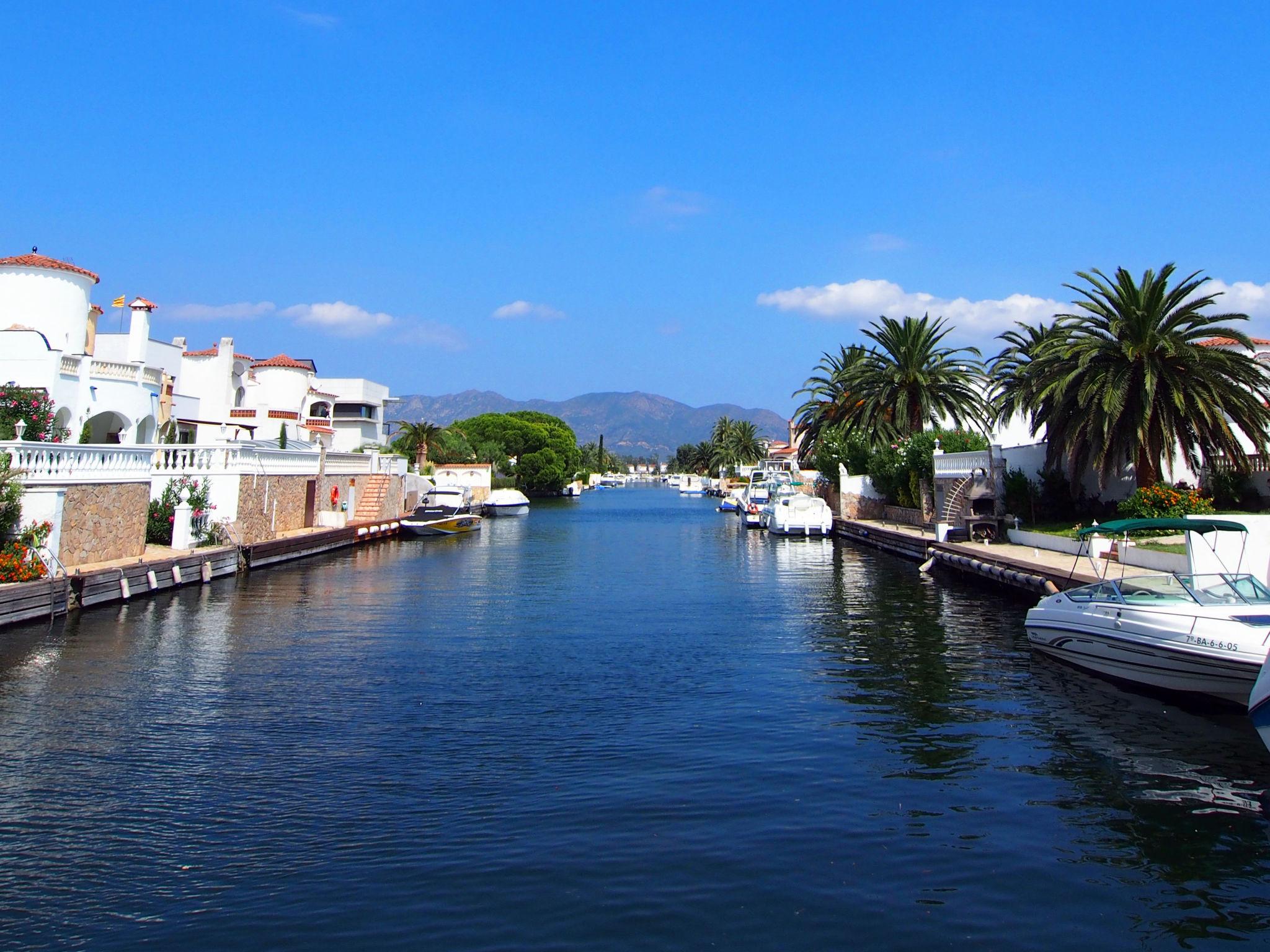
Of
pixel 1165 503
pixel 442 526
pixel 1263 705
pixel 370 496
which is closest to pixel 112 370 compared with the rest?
pixel 370 496

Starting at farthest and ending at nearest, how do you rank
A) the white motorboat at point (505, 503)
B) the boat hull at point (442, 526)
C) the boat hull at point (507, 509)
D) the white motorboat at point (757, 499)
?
the boat hull at point (507, 509) → the white motorboat at point (505, 503) → the white motorboat at point (757, 499) → the boat hull at point (442, 526)

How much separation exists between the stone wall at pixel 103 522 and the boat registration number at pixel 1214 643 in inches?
947

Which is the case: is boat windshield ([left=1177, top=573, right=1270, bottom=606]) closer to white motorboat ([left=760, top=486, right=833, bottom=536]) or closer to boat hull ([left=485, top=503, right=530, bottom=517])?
white motorboat ([left=760, top=486, right=833, bottom=536])

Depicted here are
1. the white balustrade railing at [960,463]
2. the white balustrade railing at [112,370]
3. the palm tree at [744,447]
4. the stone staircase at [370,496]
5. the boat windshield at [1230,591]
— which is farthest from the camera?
the palm tree at [744,447]

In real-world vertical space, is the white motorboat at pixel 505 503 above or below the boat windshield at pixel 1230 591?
below

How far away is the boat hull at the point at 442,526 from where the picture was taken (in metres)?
56.0

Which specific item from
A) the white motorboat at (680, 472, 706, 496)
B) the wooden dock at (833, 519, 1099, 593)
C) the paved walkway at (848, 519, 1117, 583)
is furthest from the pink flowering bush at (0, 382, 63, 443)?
the white motorboat at (680, 472, 706, 496)

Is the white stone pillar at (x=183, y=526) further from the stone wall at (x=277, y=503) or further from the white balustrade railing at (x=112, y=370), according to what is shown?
the white balustrade railing at (x=112, y=370)

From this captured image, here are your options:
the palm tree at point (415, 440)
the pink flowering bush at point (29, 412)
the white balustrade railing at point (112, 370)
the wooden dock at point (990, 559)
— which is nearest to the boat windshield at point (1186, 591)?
the wooden dock at point (990, 559)

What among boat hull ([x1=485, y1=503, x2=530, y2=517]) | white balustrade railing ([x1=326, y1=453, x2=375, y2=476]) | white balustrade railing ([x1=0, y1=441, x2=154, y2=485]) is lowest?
boat hull ([x1=485, y1=503, x2=530, y2=517])

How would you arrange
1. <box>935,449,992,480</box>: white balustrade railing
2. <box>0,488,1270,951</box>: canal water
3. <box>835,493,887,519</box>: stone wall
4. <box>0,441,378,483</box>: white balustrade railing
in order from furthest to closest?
<box>835,493,887,519</box>: stone wall, <box>935,449,992,480</box>: white balustrade railing, <box>0,441,378,483</box>: white balustrade railing, <box>0,488,1270,951</box>: canal water

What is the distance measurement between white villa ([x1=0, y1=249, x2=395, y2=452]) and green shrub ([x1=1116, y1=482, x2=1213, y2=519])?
32.9 meters

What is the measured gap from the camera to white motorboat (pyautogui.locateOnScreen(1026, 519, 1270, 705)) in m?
14.0

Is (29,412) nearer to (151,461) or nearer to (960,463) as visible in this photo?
(151,461)
